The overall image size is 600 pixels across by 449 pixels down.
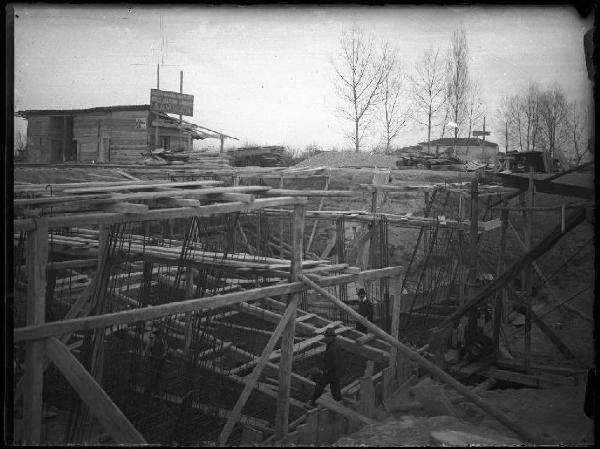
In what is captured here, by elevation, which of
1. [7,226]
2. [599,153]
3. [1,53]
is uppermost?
[1,53]

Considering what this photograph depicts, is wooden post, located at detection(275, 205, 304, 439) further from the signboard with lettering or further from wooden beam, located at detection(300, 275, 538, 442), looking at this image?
the signboard with lettering

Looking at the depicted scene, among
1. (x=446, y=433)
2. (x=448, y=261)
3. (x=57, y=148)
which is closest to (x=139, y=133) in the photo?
(x=57, y=148)

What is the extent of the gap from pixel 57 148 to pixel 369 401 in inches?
886

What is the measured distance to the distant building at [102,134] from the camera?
2248 cm

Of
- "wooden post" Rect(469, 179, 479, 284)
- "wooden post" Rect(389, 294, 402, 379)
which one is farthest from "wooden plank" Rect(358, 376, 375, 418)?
"wooden post" Rect(469, 179, 479, 284)

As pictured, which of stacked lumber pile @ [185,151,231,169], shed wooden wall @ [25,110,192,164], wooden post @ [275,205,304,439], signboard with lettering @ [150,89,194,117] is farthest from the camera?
shed wooden wall @ [25,110,192,164]

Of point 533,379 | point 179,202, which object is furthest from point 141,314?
point 533,379

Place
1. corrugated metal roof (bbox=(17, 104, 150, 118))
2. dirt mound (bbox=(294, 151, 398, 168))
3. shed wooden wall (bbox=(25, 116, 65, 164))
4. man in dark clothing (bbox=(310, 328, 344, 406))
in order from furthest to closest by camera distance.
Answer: shed wooden wall (bbox=(25, 116, 65, 164)) < dirt mound (bbox=(294, 151, 398, 168)) < corrugated metal roof (bbox=(17, 104, 150, 118)) < man in dark clothing (bbox=(310, 328, 344, 406))

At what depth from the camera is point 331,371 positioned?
7.57 m

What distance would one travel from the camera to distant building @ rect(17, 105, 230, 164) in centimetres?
2248

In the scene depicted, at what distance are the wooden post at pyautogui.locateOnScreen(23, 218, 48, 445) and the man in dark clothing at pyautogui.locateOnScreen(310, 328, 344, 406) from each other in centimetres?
420

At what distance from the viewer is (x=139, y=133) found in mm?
22516

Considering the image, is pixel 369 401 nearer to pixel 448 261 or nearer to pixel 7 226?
pixel 7 226

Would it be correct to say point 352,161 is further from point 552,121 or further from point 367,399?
point 367,399
